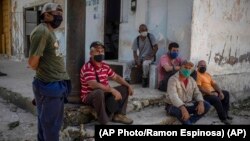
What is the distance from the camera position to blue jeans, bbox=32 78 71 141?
3260mm

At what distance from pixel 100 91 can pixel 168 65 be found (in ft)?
7.60

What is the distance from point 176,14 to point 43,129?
4.12 meters

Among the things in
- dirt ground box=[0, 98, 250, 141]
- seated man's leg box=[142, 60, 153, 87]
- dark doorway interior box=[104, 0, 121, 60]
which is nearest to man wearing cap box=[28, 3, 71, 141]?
dirt ground box=[0, 98, 250, 141]

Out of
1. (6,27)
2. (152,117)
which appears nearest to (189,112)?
(152,117)

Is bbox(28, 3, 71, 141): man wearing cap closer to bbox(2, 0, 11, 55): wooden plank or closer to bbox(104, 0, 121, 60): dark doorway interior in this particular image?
bbox(104, 0, 121, 60): dark doorway interior

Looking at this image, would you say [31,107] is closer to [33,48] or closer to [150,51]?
[33,48]

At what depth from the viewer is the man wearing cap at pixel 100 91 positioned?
4.15 metres

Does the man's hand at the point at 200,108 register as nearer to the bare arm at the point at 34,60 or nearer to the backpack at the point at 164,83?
the backpack at the point at 164,83

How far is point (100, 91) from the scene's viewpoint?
4.10m

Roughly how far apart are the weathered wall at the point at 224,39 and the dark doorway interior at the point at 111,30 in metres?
3.50

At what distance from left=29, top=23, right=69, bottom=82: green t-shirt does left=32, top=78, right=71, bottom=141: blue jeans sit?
76 mm

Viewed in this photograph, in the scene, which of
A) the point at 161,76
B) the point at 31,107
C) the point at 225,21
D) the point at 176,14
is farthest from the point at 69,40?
the point at 225,21

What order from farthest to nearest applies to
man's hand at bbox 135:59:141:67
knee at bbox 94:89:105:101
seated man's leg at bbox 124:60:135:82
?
seated man's leg at bbox 124:60:135:82
man's hand at bbox 135:59:141:67
knee at bbox 94:89:105:101

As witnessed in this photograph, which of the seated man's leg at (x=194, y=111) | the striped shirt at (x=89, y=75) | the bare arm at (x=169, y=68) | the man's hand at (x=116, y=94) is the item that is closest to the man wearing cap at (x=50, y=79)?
the striped shirt at (x=89, y=75)
